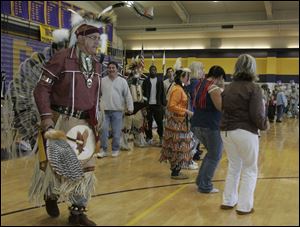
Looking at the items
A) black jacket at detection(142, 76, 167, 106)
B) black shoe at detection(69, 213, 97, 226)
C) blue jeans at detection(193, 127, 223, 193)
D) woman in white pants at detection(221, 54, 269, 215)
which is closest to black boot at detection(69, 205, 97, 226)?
black shoe at detection(69, 213, 97, 226)

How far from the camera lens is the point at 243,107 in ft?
6.64

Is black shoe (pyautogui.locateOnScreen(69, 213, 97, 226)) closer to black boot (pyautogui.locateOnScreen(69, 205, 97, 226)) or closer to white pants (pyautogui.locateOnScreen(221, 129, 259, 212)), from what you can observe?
black boot (pyautogui.locateOnScreen(69, 205, 97, 226))

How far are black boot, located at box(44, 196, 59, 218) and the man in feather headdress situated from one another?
17cm

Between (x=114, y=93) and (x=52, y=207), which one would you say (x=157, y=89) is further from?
(x=52, y=207)

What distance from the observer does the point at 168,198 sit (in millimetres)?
2502

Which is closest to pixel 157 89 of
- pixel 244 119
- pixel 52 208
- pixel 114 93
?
pixel 114 93

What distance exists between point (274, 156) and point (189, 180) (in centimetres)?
80

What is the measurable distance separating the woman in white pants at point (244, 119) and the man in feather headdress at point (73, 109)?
2.37ft

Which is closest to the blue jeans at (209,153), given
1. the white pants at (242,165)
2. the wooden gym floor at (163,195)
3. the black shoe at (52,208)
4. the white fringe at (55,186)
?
the wooden gym floor at (163,195)

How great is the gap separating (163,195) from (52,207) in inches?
32.3

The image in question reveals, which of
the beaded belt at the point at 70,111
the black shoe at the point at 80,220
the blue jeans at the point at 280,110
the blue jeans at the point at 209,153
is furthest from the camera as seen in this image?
the blue jeans at the point at 209,153

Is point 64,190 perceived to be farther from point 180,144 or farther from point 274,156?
point 274,156

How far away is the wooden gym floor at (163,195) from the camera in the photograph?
110cm

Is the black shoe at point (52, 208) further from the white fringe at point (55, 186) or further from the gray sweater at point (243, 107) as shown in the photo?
the gray sweater at point (243, 107)
